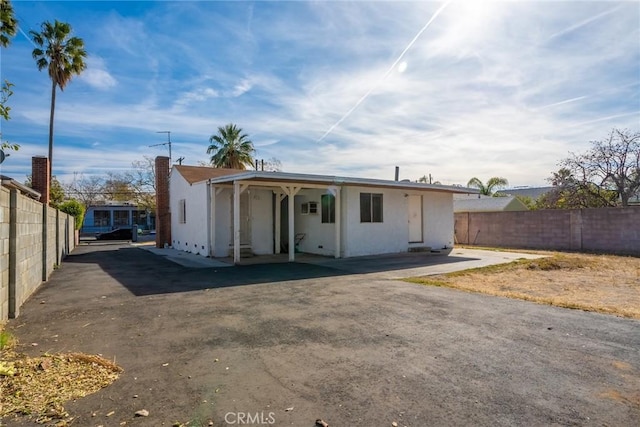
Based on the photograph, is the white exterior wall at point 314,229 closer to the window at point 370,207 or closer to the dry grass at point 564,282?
the window at point 370,207

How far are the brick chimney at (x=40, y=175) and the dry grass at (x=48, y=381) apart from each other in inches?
561

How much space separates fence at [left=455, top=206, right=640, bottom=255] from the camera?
15281mm

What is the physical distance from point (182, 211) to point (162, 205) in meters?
2.71

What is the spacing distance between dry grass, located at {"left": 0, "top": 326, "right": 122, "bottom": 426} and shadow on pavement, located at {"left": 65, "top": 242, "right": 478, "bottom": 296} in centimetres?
358

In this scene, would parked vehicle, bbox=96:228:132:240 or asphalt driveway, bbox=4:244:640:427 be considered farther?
parked vehicle, bbox=96:228:132:240

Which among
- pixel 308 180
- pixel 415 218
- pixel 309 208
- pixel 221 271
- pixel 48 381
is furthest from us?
pixel 415 218

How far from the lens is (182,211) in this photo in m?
16.7

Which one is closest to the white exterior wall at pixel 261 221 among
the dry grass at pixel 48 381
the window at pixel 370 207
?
the window at pixel 370 207

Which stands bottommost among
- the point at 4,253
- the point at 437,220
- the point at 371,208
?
the point at 4,253

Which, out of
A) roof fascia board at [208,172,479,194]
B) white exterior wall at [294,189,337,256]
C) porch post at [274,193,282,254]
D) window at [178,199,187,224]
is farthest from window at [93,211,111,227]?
roof fascia board at [208,172,479,194]

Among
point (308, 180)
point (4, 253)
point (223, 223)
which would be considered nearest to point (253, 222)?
point (223, 223)

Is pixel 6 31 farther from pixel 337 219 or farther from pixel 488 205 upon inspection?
pixel 488 205

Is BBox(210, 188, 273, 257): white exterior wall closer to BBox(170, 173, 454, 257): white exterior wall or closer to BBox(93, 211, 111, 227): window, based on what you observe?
BBox(170, 173, 454, 257): white exterior wall

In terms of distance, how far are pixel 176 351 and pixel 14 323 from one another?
2.80 m
